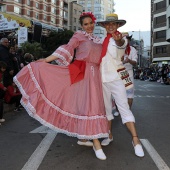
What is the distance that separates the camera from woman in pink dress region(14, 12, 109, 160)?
14.0 ft

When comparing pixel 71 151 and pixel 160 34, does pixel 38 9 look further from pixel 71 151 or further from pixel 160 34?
pixel 71 151

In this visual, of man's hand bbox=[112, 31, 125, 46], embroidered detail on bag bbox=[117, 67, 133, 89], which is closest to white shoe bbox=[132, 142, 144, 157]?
embroidered detail on bag bbox=[117, 67, 133, 89]

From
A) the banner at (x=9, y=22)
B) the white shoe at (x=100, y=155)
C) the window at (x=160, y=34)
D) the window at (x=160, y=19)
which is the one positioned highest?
the window at (x=160, y=19)

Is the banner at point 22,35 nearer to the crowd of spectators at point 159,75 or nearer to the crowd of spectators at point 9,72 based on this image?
the crowd of spectators at point 159,75

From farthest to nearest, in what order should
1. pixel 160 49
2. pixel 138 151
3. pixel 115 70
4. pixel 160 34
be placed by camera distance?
pixel 160 34
pixel 160 49
pixel 115 70
pixel 138 151

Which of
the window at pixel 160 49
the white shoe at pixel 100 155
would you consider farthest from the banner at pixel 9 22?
the window at pixel 160 49

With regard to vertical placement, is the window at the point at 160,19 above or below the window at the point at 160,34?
above

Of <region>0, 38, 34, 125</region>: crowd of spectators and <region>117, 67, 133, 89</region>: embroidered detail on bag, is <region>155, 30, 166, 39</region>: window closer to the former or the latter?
<region>0, 38, 34, 125</region>: crowd of spectators

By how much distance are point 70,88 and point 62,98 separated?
187mm

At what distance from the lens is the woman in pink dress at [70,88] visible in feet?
14.0

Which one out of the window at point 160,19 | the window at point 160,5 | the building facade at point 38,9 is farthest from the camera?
the window at point 160,19

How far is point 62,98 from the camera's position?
445 centimetres

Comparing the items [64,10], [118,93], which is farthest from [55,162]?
[64,10]

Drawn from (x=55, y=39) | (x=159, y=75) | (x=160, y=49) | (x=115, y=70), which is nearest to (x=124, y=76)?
(x=115, y=70)
